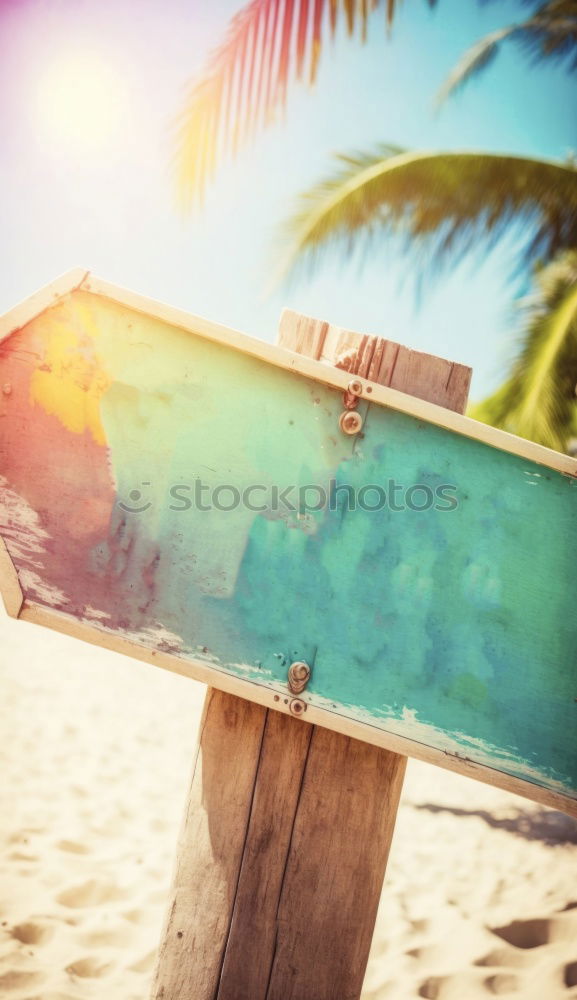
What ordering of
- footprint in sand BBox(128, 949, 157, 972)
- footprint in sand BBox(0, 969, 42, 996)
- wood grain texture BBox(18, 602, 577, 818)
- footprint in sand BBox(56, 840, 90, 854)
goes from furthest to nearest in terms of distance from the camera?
footprint in sand BBox(56, 840, 90, 854), footprint in sand BBox(128, 949, 157, 972), footprint in sand BBox(0, 969, 42, 996), wood grain texture BBox(18, 602, 577, 818)

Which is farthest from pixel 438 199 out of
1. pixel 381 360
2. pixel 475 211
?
pixel 381 360

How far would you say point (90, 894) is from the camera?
2.18m

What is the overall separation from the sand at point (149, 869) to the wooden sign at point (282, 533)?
148 centimetres

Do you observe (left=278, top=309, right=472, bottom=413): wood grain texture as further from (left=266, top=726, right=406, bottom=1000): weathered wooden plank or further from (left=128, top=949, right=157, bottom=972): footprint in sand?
(left=128, top=949, right=157, bottom=972): footprint in sand

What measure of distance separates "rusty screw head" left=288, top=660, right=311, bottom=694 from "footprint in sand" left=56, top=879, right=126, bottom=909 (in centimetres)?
178

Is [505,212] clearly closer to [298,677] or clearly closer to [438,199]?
[438,199]

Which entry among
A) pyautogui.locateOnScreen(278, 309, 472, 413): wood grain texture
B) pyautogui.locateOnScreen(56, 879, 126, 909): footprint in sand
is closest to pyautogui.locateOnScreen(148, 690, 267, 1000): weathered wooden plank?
pyautogui.locateOnScreen(278, 309, 472, 413): wood grain texture

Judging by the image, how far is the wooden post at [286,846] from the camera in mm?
1001

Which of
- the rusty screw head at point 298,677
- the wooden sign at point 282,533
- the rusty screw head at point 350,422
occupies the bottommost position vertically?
the rusty screw head at point 298,677

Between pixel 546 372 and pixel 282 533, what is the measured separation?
3.10 metres

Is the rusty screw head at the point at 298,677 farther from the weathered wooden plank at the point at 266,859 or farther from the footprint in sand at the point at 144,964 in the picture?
the footprint in sand at the point at 144,964

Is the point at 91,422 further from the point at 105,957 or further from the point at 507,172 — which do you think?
the point at 507,172

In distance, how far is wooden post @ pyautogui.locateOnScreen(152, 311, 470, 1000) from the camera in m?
1.00

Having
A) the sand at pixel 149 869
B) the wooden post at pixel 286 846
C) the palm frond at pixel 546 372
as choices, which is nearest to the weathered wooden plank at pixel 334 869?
the wooden post at pixel 286 846
